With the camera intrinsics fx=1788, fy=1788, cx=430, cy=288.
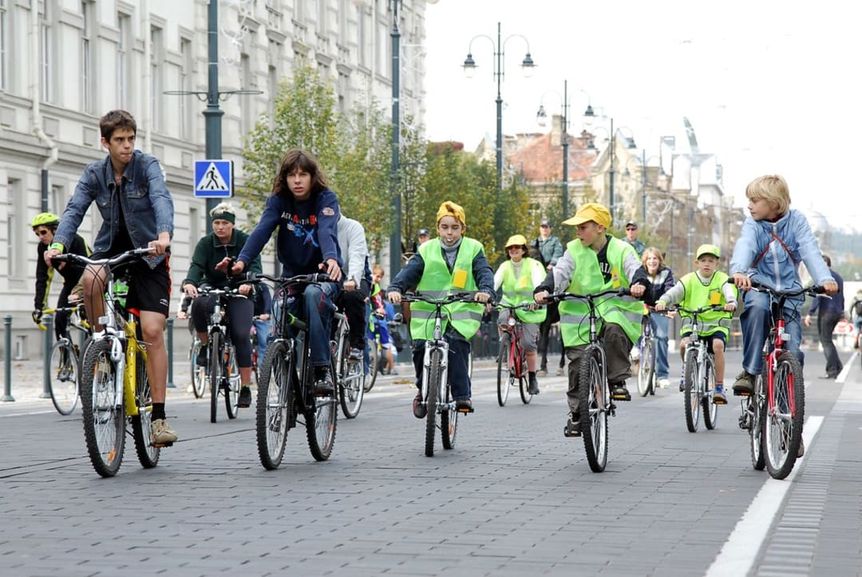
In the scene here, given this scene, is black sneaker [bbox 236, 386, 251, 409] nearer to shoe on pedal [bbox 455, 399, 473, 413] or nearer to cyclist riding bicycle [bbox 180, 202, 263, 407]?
cyclist riding bicycle [bbox 180, 202, 263, 407]

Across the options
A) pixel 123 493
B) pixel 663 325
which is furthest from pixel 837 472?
pixel 663 325

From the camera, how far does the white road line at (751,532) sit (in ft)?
21.9

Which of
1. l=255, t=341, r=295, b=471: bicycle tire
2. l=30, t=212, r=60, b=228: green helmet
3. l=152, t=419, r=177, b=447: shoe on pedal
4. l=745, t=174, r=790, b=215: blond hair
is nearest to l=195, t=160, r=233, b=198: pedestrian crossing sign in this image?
l=30, t=212, r=60, b=228: green helmet

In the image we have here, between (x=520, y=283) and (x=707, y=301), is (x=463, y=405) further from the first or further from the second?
(x=520, y=283)

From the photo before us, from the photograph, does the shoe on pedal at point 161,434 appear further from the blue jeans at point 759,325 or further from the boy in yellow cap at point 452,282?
the blue jeans at point 759,325

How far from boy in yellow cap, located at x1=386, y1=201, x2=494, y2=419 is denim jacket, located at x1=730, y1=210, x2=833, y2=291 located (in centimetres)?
208

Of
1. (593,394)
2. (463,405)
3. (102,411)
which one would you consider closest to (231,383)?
(463,405)

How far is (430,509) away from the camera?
841 centimetres

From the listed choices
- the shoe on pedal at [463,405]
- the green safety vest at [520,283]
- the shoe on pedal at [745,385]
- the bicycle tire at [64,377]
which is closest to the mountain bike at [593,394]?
the shoe on pedal at [745,385]

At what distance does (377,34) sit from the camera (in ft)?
191

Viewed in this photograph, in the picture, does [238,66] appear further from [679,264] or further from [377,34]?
[679,264]

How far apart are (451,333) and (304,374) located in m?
1.76

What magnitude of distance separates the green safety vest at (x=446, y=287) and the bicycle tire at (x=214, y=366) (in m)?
2.87

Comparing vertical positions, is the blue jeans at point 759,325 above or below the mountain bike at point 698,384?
above
